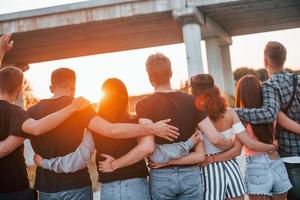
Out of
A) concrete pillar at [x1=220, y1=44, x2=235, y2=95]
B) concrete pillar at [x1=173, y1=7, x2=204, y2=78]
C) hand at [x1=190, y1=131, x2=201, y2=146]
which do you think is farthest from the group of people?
concrete pillar at [x1=220, y1=44, x2=235, y2=95]

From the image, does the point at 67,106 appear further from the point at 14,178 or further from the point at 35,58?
the point at 35,58

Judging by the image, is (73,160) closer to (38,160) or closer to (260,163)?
(38,160)

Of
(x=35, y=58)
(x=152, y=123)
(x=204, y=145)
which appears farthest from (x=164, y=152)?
(x=35, y=58)

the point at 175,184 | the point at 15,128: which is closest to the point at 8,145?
the point at 15,128

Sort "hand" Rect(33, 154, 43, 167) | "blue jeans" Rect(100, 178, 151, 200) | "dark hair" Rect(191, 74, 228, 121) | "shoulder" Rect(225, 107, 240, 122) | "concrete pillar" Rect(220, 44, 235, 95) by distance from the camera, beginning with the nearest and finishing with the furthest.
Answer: "blue jeans" Rect(100, 178, 151, 200) → "hand" Rect(33, 154, 43, 167) → "dark hair" Rect(191, 74, 228, 121) → "shoulder" Rect(225, 107, 240, 122) → "concrete pillar" Rect(220, 44, 235, 95)

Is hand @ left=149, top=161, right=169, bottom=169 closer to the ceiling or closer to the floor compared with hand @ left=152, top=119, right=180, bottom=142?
closer to the floor

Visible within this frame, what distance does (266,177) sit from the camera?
13.4 ft

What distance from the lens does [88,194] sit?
153 inches

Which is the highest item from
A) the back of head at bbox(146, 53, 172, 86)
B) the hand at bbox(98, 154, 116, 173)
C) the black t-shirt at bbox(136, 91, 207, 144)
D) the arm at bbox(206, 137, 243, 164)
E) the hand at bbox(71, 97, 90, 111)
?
the back of head at bbox(146, 53, 172, 86)

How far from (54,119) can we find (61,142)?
0.92ft

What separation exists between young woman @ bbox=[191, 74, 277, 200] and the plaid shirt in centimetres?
16

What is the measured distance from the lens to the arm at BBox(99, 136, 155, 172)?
3590mm

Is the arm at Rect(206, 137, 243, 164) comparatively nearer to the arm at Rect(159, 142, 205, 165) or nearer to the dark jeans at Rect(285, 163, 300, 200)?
the arm at Rect(159, 142, 205, 165)

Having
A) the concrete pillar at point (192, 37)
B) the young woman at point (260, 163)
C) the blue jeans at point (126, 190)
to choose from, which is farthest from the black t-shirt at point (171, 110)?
the concrete pillar at point (192, 37)
